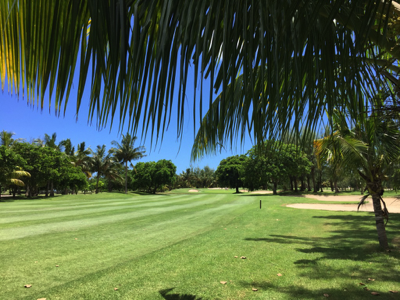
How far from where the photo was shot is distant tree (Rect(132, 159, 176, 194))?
154ft

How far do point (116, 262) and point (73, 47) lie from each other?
5.24 m

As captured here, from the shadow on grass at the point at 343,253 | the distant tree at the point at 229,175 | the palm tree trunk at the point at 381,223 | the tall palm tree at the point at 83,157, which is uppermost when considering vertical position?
the tall palm tree at the point at 83,157

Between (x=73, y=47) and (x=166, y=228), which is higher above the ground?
(x=73, y=47)

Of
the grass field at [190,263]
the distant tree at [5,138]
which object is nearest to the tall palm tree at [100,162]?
the distant tree at [5,138]

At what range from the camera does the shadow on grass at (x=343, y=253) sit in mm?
4485

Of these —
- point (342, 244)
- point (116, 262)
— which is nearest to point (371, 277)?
point (342, 244)

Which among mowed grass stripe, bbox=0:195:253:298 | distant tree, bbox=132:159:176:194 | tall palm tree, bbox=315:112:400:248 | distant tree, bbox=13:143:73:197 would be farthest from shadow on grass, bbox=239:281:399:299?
distant tree, bbox=132:159:176:194

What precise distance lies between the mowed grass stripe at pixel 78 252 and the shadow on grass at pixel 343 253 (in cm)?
283

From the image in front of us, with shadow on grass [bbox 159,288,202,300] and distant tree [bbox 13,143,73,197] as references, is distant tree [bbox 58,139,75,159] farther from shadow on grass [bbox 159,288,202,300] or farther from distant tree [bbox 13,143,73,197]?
shadow on grass [bbox 159,288,202,300]

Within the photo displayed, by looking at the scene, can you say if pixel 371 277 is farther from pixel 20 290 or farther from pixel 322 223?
pixel 322 223

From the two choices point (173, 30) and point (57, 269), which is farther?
point (57, 269)

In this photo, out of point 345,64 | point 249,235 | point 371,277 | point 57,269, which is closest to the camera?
point 345,64

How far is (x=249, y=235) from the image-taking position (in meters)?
7.74

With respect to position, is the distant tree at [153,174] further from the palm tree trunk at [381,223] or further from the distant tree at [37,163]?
the palm tree trunk at [381,223]
